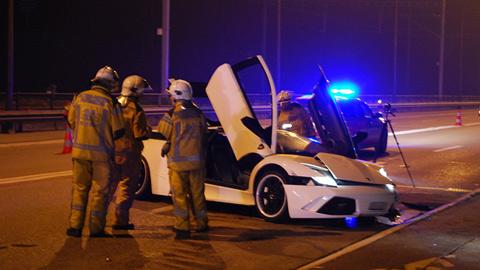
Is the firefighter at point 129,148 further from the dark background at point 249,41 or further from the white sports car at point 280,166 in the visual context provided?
the dark background at point 249,41

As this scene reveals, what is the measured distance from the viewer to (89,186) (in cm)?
682

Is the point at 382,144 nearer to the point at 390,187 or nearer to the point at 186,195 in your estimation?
the point at 390,187

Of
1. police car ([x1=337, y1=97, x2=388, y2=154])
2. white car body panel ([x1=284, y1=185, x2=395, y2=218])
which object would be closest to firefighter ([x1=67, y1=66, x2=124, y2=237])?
white car body panel ([x1=284, y1=185, x2=395, y2=218])

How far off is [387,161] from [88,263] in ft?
34.2

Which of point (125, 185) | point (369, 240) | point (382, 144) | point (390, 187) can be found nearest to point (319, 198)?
point (369, 240)

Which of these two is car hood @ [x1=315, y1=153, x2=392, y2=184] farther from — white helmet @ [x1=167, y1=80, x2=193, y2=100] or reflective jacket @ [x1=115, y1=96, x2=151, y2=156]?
reflective jacket @ [x1=115, y1=96, x2=151, y2=156]

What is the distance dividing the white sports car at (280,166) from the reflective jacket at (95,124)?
1.67m

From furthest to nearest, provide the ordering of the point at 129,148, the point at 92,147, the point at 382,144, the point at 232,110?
the point at 382,144
the point at 232,110
the point at 129,148
the point at 92,147

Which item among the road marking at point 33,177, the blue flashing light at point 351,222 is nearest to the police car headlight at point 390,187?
the blue flashing light at point 351,222

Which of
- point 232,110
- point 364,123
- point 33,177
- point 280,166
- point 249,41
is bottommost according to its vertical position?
→ point 33,177

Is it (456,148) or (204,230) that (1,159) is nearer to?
(204,230)

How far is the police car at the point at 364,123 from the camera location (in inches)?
631

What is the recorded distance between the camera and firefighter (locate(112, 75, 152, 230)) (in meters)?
7.23

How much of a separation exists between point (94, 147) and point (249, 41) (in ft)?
186
